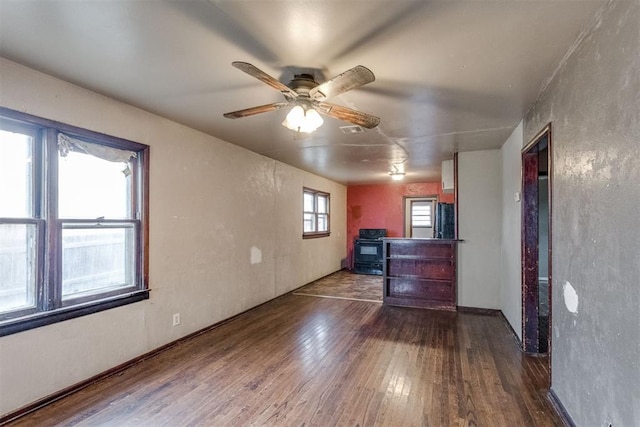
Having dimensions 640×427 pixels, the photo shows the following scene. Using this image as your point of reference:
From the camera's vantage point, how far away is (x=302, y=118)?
218 cm

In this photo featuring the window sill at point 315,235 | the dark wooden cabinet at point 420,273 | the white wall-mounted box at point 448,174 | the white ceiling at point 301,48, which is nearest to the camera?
the white ceiling at point 301,48

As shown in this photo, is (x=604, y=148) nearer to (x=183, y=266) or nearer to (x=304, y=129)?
(x=304, y=129)

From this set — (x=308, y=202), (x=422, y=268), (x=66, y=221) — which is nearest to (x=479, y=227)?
(x=422, y=268)

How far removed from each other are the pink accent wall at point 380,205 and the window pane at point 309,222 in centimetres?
213

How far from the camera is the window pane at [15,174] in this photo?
7.14 feet

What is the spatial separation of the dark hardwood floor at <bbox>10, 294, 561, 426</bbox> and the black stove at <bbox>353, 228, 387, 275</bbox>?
3972 mm

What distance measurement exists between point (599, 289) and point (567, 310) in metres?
0.49

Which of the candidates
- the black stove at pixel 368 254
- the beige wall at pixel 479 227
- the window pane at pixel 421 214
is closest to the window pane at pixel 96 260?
the beige wall at pixel 479 227

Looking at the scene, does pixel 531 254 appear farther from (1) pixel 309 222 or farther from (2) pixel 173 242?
(1) pixel 309 222

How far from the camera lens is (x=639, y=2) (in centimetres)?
131

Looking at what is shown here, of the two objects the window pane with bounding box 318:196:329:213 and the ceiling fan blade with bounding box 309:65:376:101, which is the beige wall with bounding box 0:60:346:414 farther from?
the ceiling fan blade with bounding box 309:65:376:101

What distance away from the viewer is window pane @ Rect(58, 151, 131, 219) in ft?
8.29

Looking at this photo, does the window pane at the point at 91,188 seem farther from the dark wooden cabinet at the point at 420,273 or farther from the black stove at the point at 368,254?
the black stove at the point at 368,254

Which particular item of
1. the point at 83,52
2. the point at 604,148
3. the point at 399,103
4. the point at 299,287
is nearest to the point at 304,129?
the point at 399,103
